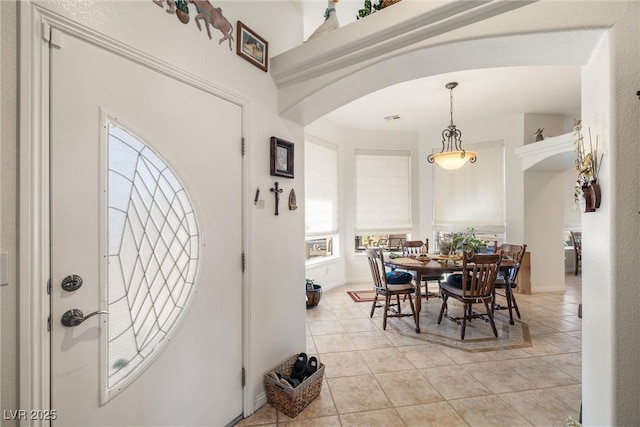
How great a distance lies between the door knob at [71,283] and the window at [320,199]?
3566mm

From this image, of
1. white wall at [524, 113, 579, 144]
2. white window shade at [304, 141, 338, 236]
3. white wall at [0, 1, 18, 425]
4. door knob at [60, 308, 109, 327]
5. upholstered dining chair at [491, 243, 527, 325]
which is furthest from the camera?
white wall at [524, 113, 579, 144]

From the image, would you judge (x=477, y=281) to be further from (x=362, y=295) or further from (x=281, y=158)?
(x=281, y=158)

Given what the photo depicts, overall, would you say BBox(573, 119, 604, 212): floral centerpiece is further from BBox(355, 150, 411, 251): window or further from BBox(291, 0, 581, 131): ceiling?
BBox(355, 150, 411, 251): window

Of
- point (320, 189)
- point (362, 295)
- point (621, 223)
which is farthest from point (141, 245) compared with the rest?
point (362, 295)

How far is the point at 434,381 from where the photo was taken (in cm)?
235

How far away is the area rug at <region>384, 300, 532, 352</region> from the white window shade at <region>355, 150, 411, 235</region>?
212cm

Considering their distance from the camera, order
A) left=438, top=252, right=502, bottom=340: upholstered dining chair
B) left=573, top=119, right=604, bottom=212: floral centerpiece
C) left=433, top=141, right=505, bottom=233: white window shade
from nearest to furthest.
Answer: left=573, top=119, right=604, bottom=212: floral centerpiece < left=438, top=252, right=502, bottom=340: upholstered dining chair < left=433, top=141, right=505, bottom=233: white window shade

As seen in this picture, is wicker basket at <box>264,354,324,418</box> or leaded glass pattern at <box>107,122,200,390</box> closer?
leaded glass pattern at <box>107,122,200,390</box>

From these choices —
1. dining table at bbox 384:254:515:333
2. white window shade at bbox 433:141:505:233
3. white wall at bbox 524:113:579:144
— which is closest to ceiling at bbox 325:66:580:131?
white wall at bbox 524:113:579:144

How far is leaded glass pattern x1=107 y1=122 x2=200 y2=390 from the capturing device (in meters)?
1.29

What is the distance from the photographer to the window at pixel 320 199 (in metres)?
4.74

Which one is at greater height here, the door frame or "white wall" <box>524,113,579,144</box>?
"white wall" <box>524,113,579,144</box>

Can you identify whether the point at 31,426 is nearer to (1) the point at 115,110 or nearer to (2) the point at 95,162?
(2) the point at 95,162

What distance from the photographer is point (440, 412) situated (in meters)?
1.98
